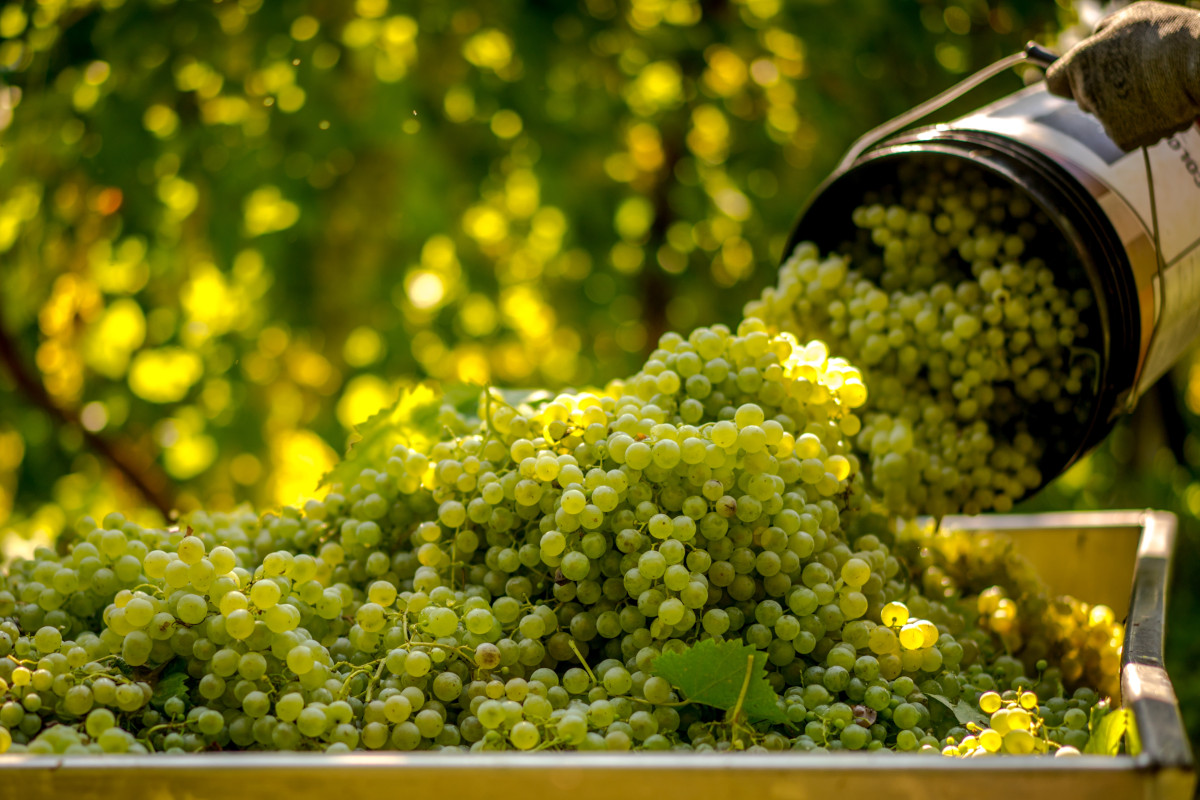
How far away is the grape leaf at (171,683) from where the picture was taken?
0.54 m

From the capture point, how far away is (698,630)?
0.59 metres

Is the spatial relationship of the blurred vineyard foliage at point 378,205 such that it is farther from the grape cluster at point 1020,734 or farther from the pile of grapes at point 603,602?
the grape cluster at point 1020,734

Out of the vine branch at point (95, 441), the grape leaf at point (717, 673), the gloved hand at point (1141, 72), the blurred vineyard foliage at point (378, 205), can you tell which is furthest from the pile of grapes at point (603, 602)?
the vine branch at point (95, 441)

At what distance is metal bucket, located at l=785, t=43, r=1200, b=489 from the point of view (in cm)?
78

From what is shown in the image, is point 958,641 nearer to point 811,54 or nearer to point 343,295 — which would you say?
point 811,54

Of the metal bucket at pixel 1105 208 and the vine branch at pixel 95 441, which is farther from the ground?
the metal bucket at pixel 1105 208

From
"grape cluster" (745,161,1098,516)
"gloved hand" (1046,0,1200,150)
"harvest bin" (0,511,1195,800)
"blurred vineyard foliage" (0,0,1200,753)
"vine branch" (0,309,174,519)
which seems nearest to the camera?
"harvest bin" (0,511,1195,800)

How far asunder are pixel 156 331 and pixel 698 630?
2005mm

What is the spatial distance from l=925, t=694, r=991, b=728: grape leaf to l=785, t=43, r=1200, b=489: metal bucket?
0.38 m

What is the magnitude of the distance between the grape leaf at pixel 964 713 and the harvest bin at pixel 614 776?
0.14 meters

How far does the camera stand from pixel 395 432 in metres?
0.85

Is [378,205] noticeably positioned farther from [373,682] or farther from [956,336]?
[373,682]

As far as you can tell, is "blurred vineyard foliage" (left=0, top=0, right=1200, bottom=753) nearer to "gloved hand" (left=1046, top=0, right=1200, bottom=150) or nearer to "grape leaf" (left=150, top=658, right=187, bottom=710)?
"gloved hand" (left=1046, top=0, right=1200, bottom=150)

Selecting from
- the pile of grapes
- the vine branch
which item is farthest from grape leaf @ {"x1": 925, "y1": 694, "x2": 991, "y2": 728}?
the vine branch
